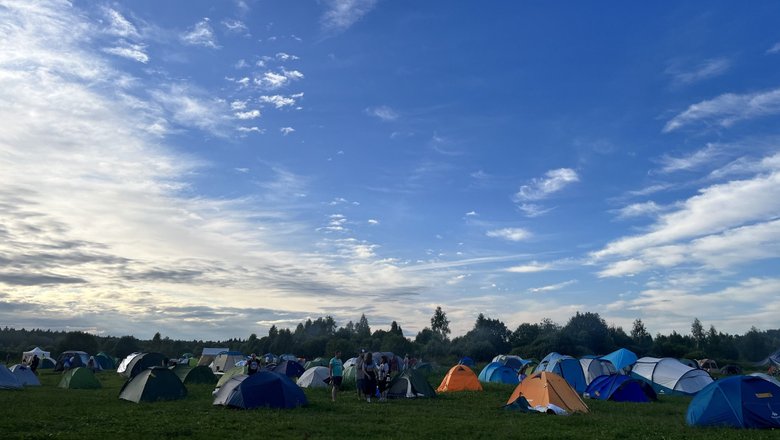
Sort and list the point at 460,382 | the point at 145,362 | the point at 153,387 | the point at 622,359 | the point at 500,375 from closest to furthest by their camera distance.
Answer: the point at 153,387, the point at 460,382, the point at 500,375, the point at 622,359, the point at 145,362

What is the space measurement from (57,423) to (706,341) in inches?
4238

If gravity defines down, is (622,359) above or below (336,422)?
above

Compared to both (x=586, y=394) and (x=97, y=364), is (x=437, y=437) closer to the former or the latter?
(x=586, y=394)

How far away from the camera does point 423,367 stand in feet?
158

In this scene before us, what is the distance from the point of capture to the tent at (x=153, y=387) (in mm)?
21016

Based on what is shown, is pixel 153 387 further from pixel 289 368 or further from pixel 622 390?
pixel 622 390

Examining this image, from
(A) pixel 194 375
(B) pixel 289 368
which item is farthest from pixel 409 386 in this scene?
(B) pixel 289 368

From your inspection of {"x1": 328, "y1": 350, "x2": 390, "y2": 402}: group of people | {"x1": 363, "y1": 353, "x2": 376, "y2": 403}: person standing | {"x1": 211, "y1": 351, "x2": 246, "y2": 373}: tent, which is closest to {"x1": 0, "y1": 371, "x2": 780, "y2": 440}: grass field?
{"x1": 363, "y1": 353, "x2": 376, "y2": 403}: person standing

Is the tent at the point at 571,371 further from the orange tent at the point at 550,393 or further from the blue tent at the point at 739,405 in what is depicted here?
the blue tent at the point at 739,405

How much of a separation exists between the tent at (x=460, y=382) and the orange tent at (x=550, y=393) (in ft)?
27.9

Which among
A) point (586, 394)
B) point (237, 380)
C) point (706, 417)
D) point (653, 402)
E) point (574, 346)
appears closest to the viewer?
point (706, 417)

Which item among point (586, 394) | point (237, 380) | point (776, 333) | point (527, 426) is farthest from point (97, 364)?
point (776, 333)

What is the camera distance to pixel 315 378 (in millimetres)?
29469

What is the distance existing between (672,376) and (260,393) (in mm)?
22907
